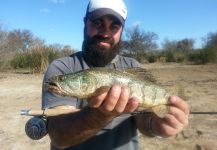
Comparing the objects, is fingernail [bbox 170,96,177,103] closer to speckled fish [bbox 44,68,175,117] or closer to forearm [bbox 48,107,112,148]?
speckled fish [bbox 44,68,175,117]

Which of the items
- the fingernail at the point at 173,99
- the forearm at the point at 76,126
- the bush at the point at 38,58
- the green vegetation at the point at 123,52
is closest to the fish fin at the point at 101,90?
the forearm at the point at 76,126

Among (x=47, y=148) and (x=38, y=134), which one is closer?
(x=38, y=134)

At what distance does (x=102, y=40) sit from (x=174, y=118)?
799 millimetres

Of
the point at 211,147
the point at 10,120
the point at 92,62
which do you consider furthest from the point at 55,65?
the point at 10,120

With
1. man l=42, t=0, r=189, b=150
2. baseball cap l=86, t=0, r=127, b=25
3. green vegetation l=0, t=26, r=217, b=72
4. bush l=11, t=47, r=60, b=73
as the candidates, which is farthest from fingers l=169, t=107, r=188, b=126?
bush l=11, t=47, r=60, b=73

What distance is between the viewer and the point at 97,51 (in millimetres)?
3086

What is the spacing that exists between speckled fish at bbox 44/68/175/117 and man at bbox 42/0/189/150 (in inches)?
3.1

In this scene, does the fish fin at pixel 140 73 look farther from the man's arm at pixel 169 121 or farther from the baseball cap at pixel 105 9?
the baseball cap at pixel 105 9

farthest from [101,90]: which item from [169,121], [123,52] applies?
[123,52]

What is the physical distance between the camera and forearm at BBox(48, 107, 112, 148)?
2535mm

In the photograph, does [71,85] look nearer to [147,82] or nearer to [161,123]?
[147,82]

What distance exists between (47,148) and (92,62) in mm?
4869

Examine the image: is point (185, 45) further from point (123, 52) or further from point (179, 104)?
point (179, 104)

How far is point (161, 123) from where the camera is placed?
2926mm
